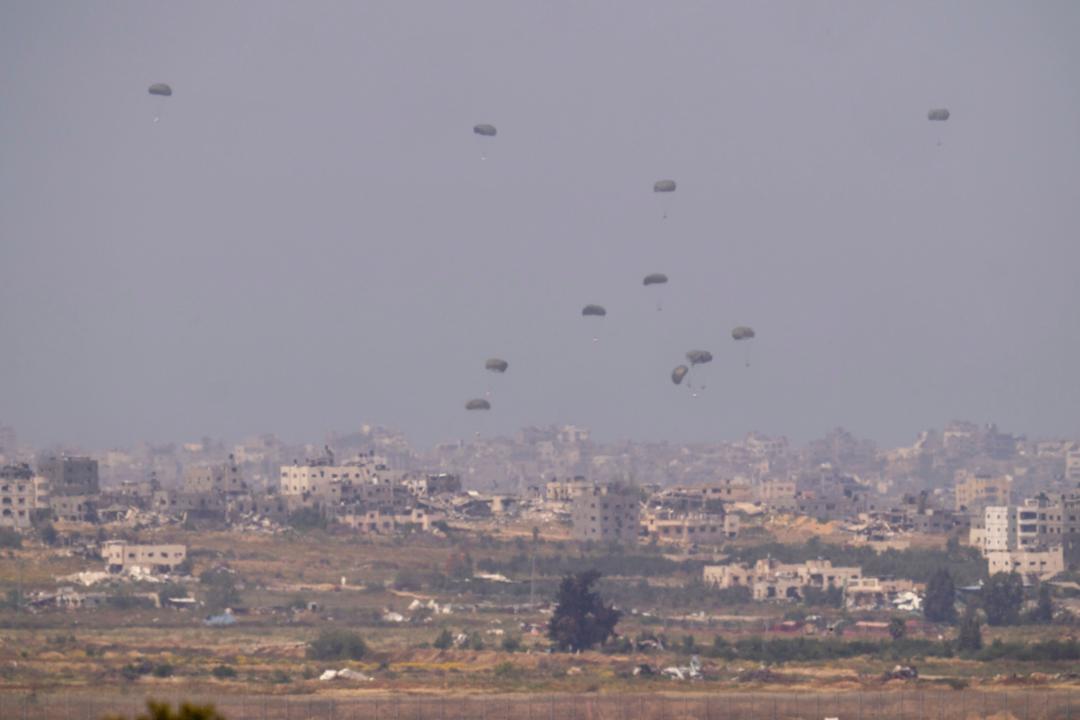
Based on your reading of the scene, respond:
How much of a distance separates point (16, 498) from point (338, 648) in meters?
57.7

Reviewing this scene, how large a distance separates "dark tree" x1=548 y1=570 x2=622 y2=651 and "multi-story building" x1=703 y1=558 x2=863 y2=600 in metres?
27.4

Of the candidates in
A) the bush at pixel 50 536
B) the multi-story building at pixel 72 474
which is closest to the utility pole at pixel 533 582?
the bush at pixel 50 536

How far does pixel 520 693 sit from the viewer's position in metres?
60.8

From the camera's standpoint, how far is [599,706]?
57.7m

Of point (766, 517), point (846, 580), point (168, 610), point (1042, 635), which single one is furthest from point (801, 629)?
point (766, 517)

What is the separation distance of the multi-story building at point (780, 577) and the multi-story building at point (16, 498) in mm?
40450

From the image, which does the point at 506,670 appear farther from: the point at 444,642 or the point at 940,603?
the point at 940,603

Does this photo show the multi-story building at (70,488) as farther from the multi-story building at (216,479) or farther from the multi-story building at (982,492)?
the multi-story building at (982,492)

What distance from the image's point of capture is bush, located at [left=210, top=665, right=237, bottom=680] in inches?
2538

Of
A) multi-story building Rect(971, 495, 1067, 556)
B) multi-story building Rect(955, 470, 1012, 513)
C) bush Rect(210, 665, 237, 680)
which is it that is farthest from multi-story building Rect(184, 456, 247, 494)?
multi-story building Rect(955, 470, 1012, 513)

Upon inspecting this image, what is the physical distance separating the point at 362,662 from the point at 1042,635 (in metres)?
26.2

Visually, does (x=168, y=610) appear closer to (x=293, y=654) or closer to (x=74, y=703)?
(x=293, y=654)

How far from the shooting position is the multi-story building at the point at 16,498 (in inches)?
4843

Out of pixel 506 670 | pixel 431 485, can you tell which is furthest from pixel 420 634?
pixel 431 485
